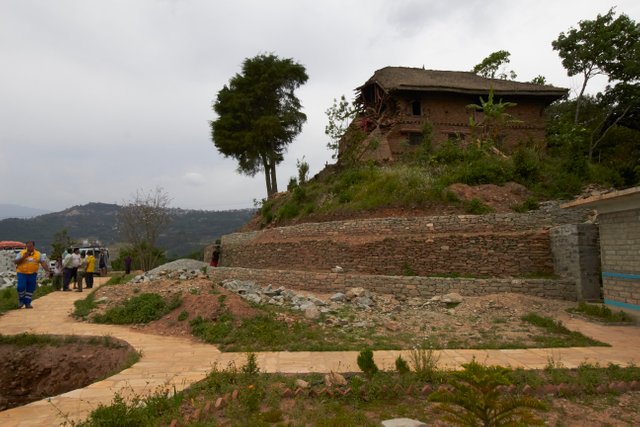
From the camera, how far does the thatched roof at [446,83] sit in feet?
74.2

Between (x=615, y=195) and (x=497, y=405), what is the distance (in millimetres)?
7373

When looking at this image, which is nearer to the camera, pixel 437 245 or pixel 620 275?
pixel 620 275

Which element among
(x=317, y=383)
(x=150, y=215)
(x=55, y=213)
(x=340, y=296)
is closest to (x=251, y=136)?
(x=150, y=215)

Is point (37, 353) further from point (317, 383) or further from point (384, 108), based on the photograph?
point (384, 108)

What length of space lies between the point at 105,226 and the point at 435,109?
8544 centimetres

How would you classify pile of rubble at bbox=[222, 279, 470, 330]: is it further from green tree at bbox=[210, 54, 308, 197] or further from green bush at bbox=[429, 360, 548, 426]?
green tree at bbox=[210, 54, 308, 197]

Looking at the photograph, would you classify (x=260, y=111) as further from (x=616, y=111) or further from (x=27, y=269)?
(x=616, y=111)

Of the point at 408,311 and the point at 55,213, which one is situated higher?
the point at 55,213

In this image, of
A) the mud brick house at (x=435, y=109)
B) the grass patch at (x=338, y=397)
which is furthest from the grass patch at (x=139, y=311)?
the mud brick house at (x=435, y=109)

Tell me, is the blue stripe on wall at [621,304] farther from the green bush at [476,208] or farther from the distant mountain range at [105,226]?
the distant mountain range at [105,226]

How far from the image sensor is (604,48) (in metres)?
22.3

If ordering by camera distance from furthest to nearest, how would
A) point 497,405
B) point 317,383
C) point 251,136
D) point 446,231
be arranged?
point 251,136
point 446,231
point 317,383
point 497,405

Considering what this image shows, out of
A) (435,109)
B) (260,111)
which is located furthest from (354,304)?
(260,111)

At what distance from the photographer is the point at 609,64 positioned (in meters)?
22.7
